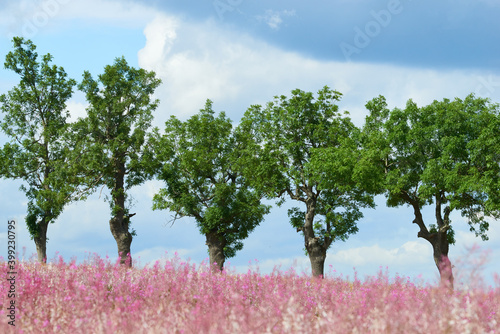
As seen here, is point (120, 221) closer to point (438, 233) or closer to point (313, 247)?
point (313, 247)

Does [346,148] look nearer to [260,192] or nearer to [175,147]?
[260,192]

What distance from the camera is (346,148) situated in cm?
3016

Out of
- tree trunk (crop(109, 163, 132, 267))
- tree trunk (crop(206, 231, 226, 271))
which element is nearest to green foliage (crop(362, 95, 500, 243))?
tree trunk (crop(206, 231, 226, 271))

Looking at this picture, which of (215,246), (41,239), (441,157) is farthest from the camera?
(215,246)

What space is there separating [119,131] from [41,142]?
5.47m

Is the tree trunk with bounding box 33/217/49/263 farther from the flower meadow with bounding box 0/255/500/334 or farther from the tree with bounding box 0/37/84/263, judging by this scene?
the flower meadow with bounding box 0/255/500/334

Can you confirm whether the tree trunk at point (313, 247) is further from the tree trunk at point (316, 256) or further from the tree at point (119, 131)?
the tree at point (119, 131)

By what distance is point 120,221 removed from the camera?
3169cm

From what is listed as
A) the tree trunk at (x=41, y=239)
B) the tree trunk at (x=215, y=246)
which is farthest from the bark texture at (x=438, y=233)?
the tree trunk at (x=41, y=239)

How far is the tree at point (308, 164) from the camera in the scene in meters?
31.3

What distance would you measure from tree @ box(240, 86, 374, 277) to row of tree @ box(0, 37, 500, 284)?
0.08m

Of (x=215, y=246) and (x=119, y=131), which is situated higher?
(x=119, y=131)

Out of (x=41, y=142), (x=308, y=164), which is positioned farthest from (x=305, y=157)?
(x=41, y=142)

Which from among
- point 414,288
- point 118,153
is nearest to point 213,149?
point 118,153
